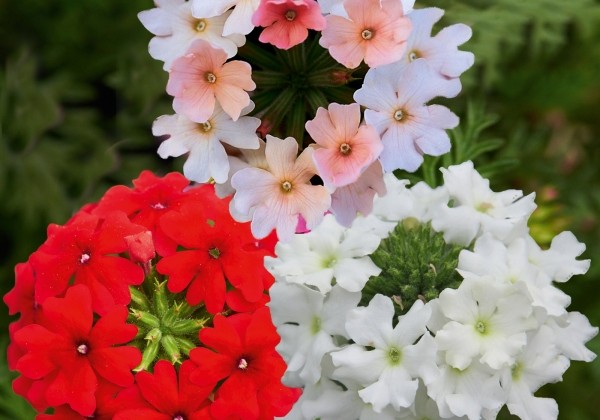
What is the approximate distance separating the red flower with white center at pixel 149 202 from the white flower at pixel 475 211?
29 cm

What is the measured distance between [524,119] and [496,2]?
29.1 inches

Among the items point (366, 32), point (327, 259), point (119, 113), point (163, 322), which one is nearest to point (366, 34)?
point (366, 32)

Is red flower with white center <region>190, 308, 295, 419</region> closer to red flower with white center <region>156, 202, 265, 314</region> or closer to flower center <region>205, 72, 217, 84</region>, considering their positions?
red flower with white center <region>156, 202, 265, 314</region>

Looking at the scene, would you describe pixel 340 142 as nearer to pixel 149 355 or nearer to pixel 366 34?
pixel 366 34

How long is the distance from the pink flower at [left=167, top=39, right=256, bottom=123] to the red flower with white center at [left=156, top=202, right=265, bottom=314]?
0.16 m

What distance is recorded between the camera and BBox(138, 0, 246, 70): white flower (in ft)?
3.19

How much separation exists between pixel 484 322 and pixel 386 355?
0.10m

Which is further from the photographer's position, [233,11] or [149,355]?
[149,355]

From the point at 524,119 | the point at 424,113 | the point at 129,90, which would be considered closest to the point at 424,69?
the point at 424,113

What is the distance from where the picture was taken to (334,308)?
1020mm

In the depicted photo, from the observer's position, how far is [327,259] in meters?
1.08

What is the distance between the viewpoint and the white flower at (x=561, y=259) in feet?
3.56

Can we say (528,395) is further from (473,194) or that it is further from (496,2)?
(496,2)

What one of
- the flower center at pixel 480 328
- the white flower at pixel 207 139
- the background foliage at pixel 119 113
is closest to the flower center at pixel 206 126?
the white flower at pixel 207 139
